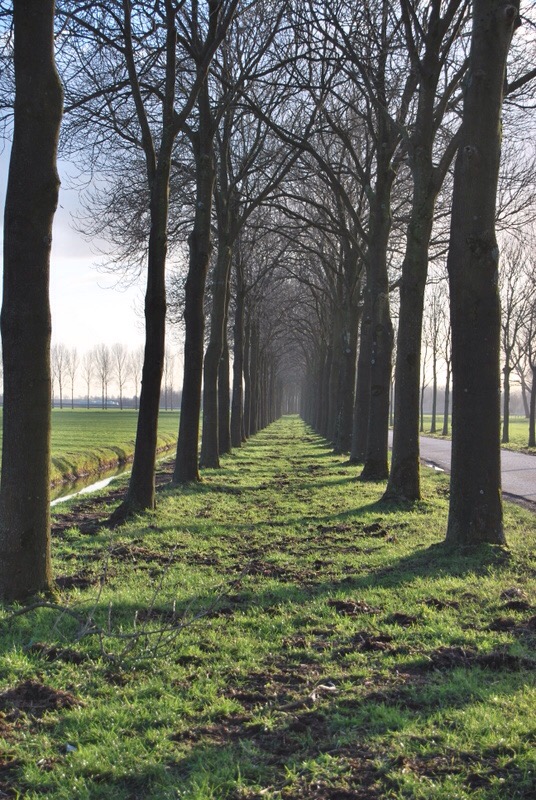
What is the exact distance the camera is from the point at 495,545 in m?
7.91

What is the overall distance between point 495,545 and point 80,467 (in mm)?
17814

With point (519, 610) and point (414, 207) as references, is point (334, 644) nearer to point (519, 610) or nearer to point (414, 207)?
point (519, 610)

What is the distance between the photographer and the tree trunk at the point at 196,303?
14430mm

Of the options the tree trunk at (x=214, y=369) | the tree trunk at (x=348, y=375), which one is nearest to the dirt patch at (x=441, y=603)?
the tree trunk at (x=214, y=369)

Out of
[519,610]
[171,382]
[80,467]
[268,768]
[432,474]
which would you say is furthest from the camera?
[171,382]

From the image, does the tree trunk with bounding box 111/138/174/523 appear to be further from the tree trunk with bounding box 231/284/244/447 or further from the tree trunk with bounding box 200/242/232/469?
the tree trunk with bounding box 231/284/244/447

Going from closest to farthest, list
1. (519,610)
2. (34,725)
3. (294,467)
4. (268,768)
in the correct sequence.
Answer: (268,768), (34,725), (519,610), (294,467)

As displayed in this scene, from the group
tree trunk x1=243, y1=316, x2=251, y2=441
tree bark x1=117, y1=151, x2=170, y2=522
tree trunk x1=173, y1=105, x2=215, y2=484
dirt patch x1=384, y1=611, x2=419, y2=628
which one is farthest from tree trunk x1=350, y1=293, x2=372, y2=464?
dirt patch x1=384, y1=611, x2=419, y2=628

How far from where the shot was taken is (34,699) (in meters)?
4.16

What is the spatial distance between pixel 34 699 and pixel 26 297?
133 inches

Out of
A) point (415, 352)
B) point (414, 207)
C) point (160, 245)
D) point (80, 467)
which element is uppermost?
point (414, 207)

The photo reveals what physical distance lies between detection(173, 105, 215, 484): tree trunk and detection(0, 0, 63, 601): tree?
8.18m

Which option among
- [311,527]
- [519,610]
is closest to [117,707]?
[519,610]

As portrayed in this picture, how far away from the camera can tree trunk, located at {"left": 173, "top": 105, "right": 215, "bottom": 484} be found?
14430mm
